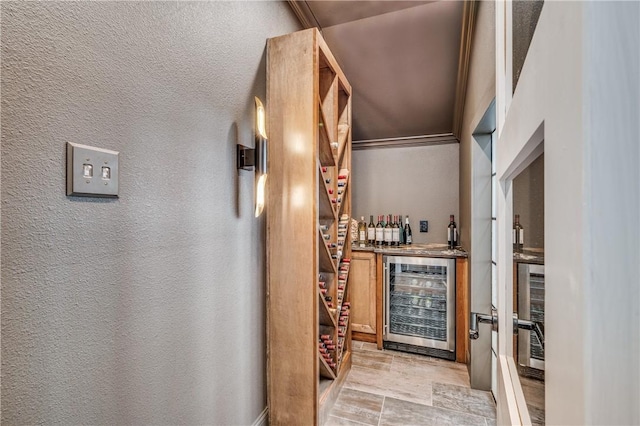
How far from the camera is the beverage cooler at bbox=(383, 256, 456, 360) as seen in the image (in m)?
2.55

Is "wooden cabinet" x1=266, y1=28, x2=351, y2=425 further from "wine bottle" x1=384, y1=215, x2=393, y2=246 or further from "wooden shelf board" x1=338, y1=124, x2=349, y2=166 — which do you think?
"wine bottle" x1=384, y1=215, x2=393, y2=246

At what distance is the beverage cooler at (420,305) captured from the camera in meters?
2.55

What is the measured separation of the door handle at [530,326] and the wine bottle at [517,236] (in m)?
0.13

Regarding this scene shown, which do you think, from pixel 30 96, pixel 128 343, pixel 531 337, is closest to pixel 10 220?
pixel 30 96

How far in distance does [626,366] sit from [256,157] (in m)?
1.31

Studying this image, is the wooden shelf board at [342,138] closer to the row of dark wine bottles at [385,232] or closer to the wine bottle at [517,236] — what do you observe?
the row of dark wine bottles at [385,232]

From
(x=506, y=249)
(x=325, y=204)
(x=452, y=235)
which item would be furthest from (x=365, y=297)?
(x=506, y=249)

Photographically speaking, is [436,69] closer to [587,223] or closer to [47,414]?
[587,223]

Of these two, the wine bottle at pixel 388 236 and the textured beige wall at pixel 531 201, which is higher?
the textured beige wall at pixel 531 201

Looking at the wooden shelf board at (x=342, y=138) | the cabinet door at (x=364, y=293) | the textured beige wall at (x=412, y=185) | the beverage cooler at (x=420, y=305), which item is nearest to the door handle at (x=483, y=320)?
the wooden shelf board at (x=342, y=138)

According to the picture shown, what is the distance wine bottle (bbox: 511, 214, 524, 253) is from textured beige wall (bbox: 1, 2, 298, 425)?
977 millimetres

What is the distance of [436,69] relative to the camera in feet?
8.21

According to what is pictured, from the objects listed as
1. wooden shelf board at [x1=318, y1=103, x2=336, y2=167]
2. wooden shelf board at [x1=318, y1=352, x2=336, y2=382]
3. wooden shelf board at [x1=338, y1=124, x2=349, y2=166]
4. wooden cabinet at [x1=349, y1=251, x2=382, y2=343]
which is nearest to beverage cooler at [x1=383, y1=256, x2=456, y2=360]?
wooden cabinet at [x1=349, y1=251, x2=382, y2=343]

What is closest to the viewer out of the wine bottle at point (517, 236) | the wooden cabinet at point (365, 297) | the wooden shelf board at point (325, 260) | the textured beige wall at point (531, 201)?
the textured beige wall at point (531, 201)
